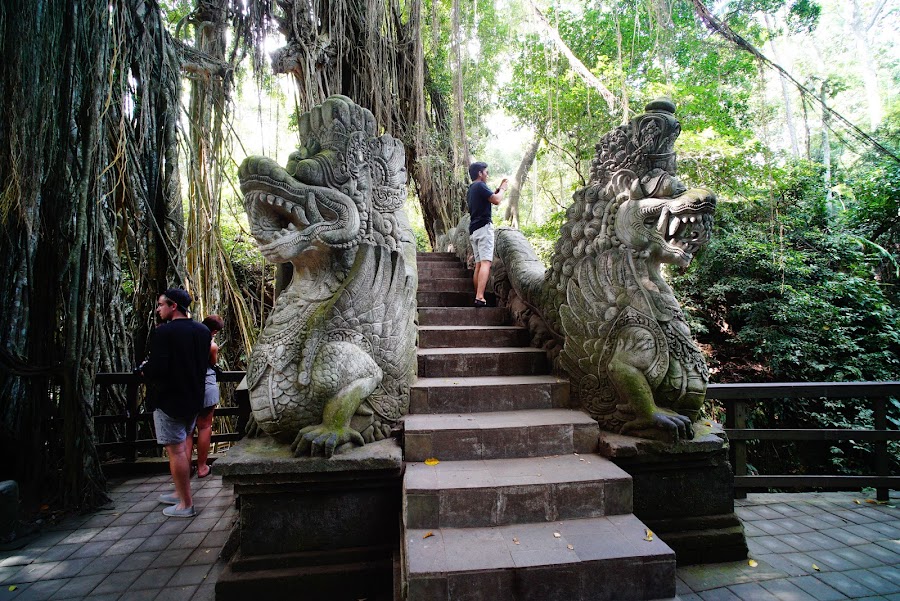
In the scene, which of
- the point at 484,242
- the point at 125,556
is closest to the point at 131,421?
the point at 125,556

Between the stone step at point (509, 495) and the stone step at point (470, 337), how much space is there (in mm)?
1426

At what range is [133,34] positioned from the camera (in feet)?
10.4

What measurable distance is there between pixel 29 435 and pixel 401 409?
9.43 feet

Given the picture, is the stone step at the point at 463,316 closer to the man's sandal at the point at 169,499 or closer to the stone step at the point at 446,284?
the stone step at the point at 446,284

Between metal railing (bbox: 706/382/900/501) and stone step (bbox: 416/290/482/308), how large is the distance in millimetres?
2351

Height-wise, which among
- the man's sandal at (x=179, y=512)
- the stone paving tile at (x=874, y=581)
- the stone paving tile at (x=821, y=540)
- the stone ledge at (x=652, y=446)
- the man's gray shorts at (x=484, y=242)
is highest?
the man's gray shorts at (x=484, y=242)

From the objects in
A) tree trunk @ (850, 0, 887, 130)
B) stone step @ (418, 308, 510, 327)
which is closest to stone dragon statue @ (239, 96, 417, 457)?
stone step @ (418, 308, 510, 327)

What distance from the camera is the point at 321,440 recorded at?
2.19m

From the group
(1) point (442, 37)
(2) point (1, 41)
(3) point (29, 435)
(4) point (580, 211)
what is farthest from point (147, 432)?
(1) point (442, 37)

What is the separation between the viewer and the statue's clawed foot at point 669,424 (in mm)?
2430

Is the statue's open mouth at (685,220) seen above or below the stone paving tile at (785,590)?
above

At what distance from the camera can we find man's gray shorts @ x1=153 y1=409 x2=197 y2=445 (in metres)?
2.95

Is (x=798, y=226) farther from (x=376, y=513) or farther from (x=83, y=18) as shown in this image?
(x=83, y=18)

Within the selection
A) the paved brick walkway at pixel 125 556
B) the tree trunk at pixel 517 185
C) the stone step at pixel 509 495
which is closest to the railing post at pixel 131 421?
the paved brick walkway at pixel 125 556
